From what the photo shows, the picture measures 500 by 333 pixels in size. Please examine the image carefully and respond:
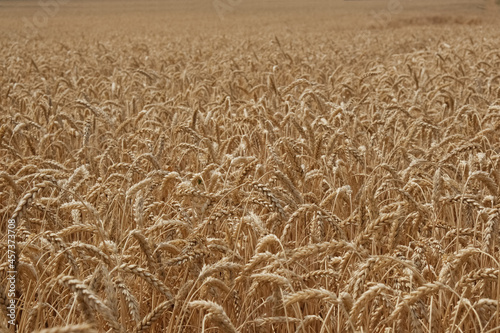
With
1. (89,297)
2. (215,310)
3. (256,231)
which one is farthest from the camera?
(256,231)

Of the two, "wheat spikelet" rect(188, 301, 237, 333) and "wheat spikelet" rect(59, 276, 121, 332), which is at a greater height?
"wheat spikelet" rect(59, 276, 121, 332)

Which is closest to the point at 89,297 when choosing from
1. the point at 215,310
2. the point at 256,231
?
the point at 215,310

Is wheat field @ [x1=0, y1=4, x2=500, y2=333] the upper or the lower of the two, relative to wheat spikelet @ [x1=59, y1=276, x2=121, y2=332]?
lower

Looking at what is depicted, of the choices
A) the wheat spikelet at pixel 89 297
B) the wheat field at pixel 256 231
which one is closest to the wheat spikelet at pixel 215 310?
the wheat field at pixel 256 231

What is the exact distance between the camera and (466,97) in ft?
15.3

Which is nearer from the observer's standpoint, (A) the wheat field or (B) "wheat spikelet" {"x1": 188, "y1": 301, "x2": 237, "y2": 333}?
(B) "wheat spikelet" {"x1": 188, "y1": 301, "x2": 237, "y2": 333}

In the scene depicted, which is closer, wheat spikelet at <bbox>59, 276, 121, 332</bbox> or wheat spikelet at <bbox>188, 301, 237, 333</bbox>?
wheat spikelet at <bbox>59, 276, 121, 332</bbox>

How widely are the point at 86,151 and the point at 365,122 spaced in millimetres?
2139

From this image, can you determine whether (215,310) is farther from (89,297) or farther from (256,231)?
(256,231)

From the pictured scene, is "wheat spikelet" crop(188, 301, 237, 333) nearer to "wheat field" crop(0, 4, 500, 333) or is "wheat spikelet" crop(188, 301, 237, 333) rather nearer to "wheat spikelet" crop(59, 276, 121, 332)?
"wheat field" crop(0, 4, 500, 333)

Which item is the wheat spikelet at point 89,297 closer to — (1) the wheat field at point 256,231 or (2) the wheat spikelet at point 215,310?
(1) the wheat field at point 256,231

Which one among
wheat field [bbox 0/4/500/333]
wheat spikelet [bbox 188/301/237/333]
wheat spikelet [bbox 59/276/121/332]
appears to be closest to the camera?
wheat spikelet [bbox 59/276/121/332]

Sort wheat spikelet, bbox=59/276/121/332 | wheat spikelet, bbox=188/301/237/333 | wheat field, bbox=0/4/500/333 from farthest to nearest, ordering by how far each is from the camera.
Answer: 1. wheat field, bbox=0/4/500/333
2. wheat spikelet, bbox=188/301/237/333
3. wheat spikelet, bbox=59/276/121/332

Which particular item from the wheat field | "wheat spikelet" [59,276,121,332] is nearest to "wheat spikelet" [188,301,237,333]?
the wheat field
